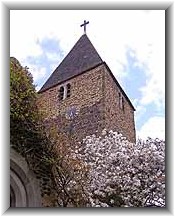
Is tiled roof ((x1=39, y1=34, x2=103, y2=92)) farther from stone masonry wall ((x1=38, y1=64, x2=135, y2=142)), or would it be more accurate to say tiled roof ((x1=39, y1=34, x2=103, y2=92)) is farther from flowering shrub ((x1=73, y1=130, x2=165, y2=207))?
flowering shrub ((x1=73, y1=130, x2=165, y2=207))

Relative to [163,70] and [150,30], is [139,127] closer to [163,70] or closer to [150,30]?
[163,70]

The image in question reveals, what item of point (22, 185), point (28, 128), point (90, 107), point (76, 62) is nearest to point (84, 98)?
point (90, 107)

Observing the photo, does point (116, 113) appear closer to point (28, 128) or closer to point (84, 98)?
point (84, 98)

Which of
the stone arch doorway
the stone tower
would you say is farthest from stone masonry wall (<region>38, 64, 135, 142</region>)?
the stone arch doorway

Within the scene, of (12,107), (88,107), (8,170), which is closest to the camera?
(8,170)

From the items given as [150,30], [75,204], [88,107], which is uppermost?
[150,30]

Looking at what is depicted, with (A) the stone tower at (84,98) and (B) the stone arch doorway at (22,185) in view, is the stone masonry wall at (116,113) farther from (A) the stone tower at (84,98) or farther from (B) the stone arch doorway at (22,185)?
(B) the stone arch doorway at (22,185)
